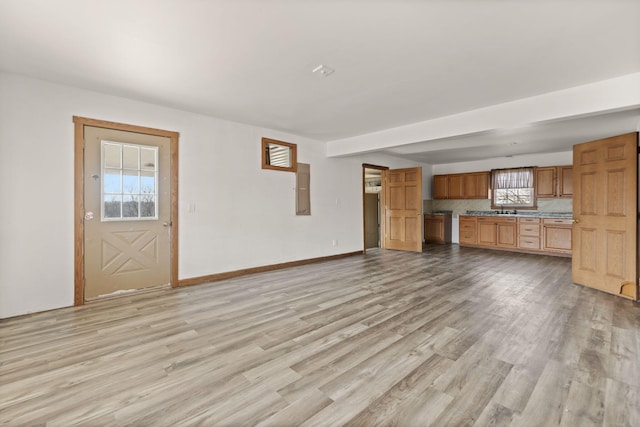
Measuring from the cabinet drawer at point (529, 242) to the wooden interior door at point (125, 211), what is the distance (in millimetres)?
7826

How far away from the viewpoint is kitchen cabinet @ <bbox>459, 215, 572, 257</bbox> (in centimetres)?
653

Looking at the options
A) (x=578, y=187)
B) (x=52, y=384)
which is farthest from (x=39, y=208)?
(x=578, y=187)

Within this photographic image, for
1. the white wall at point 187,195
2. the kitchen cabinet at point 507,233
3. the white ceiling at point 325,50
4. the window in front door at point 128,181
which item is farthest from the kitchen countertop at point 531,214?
the window in front door at point 128,181

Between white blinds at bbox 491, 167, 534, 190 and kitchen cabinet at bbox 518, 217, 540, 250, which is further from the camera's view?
white blinds at bbox 491, 167, 534, 190

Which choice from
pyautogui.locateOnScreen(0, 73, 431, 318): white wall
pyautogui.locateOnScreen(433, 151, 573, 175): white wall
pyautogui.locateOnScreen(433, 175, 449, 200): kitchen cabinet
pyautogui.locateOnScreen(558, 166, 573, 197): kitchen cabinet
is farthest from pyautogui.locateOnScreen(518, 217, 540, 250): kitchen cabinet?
pyautogui.locateOnScreen(0, 73, 431, 318): white wall

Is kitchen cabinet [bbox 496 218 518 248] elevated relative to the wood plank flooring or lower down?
elevated

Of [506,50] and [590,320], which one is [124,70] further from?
[590,320]

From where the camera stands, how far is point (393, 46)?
251cm

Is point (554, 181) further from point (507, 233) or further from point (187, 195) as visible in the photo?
point (187, 195)

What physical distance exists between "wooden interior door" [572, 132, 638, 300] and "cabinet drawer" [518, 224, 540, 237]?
9.67 ft

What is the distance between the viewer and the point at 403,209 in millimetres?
7344

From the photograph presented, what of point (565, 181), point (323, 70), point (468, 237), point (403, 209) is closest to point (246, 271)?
point (323, 70)

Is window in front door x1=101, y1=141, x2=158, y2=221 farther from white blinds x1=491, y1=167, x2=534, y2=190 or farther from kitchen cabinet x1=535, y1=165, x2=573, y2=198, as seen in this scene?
kitchen cabinet x1=535, y1=165, x2=573, y2=198

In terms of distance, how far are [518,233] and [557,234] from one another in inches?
29.8
